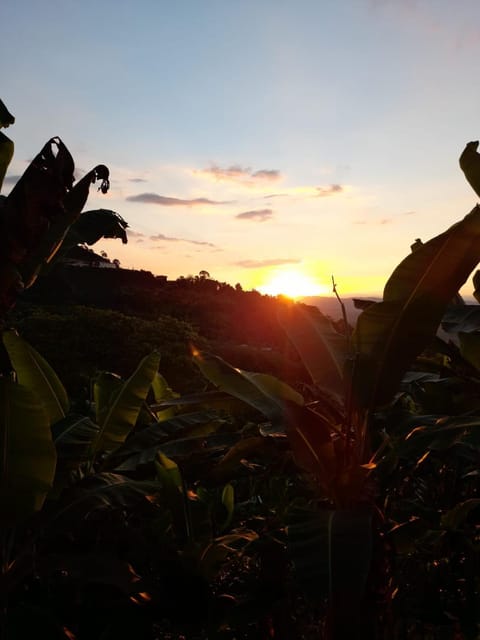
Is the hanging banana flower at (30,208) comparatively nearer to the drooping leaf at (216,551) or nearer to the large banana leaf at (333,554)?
the drooping leaf at (216,551)

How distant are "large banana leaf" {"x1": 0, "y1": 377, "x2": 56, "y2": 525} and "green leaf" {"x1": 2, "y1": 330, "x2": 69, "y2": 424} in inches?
40.6

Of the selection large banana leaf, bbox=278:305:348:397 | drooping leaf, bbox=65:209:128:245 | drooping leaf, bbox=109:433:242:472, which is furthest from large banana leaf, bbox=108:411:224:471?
drooping leaf, bbox=65:209:128:245

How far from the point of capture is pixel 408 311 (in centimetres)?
303

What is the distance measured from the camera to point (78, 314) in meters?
15.1

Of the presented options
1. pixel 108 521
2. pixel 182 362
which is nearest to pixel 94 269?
pixel 182 362

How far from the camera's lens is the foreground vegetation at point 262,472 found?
2873 mm

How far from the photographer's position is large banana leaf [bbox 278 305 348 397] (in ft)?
11.3

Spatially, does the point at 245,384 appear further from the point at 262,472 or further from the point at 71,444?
the point at 262,472

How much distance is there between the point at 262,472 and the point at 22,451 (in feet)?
7.26

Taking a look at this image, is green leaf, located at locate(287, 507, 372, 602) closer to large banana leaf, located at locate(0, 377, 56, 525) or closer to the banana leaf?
large banana leaf, located at locate(0, 377, 56, 525)

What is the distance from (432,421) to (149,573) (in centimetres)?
272

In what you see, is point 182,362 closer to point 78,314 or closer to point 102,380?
point 78,314

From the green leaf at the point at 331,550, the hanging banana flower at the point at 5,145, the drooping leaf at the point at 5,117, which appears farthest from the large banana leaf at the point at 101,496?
the drooping leaf at the point at 5,117

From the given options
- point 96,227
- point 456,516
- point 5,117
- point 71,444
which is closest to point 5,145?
point 5,117
